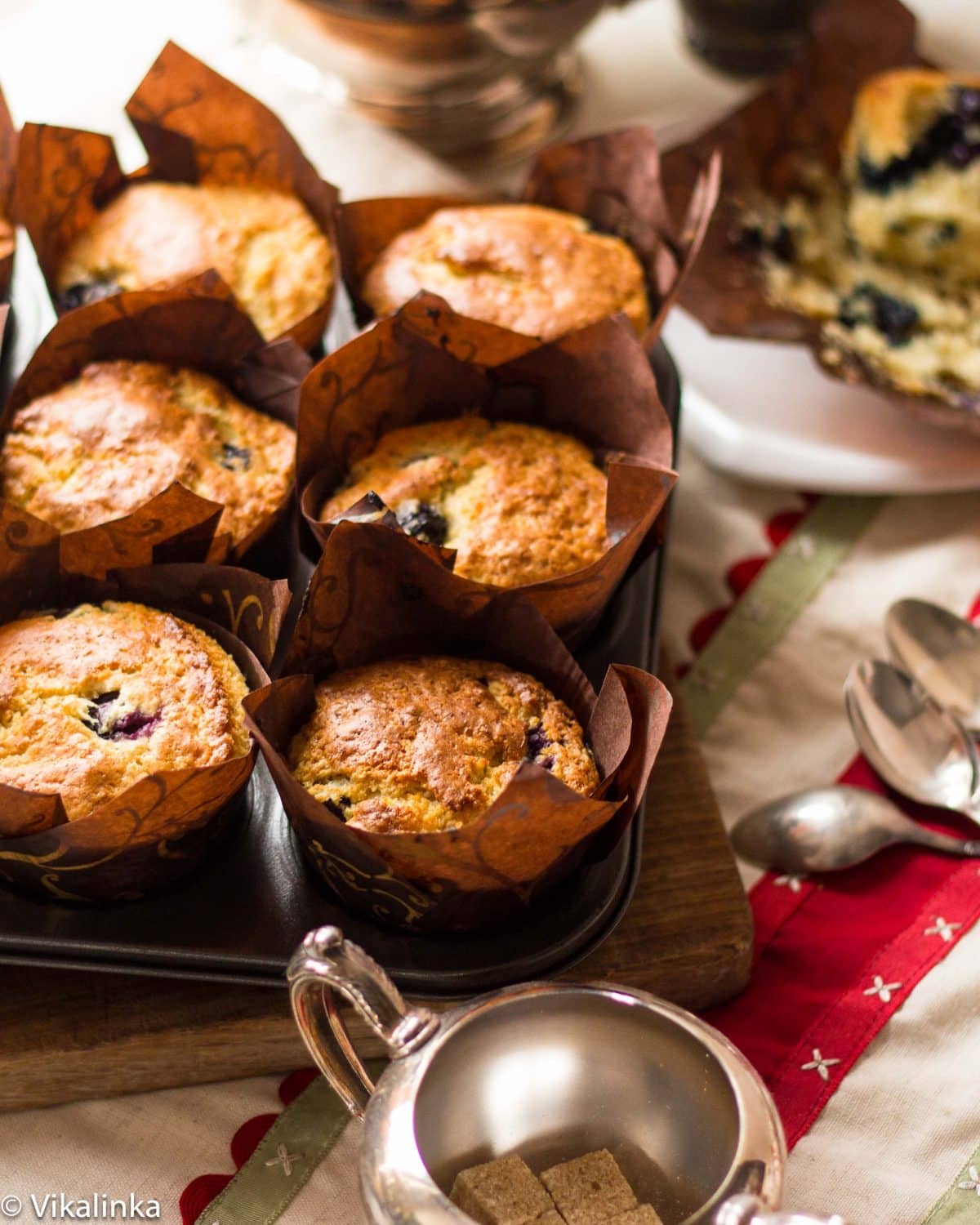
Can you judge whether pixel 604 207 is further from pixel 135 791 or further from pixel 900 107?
pixel 135 791

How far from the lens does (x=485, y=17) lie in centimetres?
253

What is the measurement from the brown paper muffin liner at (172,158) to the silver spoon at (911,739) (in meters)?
1.04

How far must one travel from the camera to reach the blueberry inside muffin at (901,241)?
2.57 metres

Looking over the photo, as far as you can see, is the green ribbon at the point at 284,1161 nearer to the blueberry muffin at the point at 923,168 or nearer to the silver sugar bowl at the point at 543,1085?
the silver sugar bowl at the point at 543,1085

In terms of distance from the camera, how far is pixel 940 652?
2.13m

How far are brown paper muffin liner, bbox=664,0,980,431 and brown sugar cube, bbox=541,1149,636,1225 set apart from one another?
163 centimetres

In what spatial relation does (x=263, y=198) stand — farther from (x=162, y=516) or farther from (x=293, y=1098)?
(x=293, y=1098)

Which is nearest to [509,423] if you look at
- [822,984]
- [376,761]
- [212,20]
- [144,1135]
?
[376,761]

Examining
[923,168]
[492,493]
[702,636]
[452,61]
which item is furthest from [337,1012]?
[923,168]

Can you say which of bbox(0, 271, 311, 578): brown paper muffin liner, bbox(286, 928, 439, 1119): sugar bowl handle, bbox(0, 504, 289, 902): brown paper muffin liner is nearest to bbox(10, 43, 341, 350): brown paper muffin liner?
bbox(0, 271, 311, 578): brown paper muffin liner

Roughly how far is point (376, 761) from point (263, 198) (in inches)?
48.2

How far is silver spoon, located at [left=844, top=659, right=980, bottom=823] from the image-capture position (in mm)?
1993

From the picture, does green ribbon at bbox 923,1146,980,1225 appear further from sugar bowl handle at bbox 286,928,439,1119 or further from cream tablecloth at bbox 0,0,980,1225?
sugar bowl handle at bbox 286,928,439,1119

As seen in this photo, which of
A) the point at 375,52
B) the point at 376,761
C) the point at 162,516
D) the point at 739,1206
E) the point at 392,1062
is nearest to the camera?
the point at 739,1206
